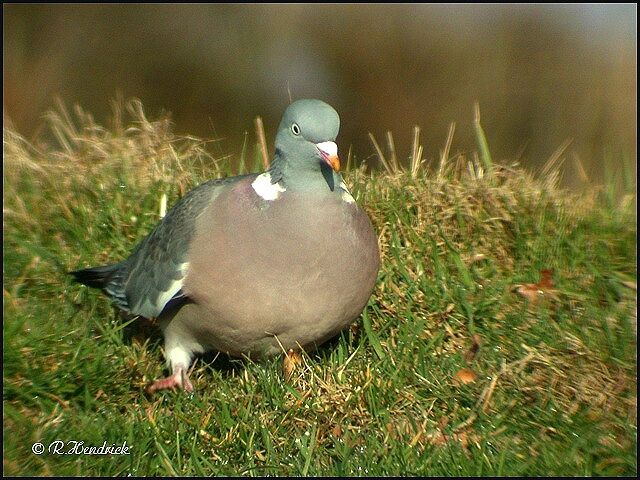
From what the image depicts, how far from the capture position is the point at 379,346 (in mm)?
4203

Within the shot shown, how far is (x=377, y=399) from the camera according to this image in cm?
383

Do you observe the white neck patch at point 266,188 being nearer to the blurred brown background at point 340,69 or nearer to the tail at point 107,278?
the tail at point 107,278

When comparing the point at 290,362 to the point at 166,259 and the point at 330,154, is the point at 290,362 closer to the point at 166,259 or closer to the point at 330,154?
the point at 166,259

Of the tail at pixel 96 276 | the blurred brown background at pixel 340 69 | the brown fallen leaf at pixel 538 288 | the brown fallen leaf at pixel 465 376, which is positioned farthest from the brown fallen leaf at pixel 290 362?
the blurred brown background at pixel 340 69

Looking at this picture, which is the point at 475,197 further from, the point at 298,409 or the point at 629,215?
the point at 298,409

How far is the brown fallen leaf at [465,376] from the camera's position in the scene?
12.9 ft

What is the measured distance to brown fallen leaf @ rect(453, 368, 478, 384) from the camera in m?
3.94

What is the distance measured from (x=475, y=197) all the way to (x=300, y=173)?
131cm

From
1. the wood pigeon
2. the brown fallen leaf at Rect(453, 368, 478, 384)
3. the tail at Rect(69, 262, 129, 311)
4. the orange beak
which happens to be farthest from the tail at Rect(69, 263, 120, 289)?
the brown fallen leaf at Rect(453, 368, 478, 384)

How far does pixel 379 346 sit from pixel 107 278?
1.34 metres

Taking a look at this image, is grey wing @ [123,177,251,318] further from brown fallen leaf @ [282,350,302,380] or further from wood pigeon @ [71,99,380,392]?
brown fallen leaf @ [282,350,302,380]

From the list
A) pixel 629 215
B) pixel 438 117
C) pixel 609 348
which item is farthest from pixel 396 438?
pixel 438 117

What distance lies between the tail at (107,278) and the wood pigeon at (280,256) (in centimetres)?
38

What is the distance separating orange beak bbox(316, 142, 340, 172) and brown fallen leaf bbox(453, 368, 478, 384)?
1035mm
